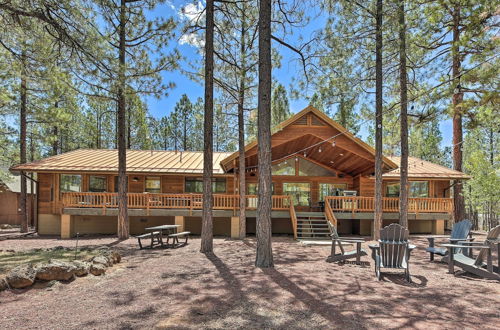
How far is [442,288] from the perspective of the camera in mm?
4965

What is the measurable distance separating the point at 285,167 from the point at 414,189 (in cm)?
669

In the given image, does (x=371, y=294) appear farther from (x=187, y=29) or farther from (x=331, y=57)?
(x=187, y=29)

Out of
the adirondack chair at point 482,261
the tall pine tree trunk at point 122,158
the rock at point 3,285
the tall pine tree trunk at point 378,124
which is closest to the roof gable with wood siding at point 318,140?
the tall pine tree trunk at point 378,124

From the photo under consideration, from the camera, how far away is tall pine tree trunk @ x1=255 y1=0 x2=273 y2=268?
6359 mm

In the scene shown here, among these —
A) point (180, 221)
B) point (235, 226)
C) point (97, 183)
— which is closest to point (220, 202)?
point (235, 226)

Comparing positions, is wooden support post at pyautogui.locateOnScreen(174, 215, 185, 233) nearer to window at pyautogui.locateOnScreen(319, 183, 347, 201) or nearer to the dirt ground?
the dirt ground

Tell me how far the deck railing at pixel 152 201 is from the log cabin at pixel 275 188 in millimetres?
42

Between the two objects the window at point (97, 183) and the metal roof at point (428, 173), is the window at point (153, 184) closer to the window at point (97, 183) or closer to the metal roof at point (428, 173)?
the window at point (97, 183)

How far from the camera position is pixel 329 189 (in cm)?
1528

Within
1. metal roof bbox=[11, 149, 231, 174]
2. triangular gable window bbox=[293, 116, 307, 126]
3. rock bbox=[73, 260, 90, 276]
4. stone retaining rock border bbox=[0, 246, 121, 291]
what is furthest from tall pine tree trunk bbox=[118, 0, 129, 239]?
triangular gable window bbox=[293, 116, 307, 126]

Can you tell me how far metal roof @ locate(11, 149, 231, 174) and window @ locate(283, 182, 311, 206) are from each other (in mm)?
3505

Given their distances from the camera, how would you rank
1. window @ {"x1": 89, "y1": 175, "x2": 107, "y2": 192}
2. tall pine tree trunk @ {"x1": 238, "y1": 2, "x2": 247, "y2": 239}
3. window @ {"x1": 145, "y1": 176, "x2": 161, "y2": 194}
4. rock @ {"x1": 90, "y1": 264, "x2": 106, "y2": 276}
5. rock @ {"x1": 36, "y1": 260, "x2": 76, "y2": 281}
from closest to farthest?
rock @ {"x1": 36, "y1": 260, "x2": 76, "y2": 281} < rock @ {"x1": 90, "y1": 264, "x2": 106, "y2": 276} < tall pine tree trunk @ {"x1": 238, "y1": 2, "x2": 247, "y2": 239} < window @ {"x1": 89, "y1": 175, "x2": 107, "y2": 192} < window @ {"x1": 145, "y1": 176, "x2": 161, "y2": 194}

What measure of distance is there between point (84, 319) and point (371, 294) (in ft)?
13.2

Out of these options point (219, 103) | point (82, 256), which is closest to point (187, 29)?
point (219, 103)
